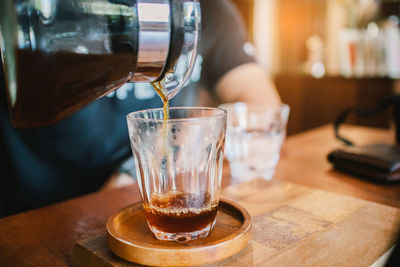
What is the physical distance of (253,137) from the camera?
3.14 ft

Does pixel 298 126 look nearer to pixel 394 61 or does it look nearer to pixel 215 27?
pixel 394 61

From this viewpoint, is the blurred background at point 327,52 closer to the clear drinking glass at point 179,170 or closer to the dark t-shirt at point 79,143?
the dark t-shirt at point 79,143

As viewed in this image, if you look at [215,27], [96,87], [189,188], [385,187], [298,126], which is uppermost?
[215,27]

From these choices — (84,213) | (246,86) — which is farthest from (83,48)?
(246,86)

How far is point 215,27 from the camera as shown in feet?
5.13

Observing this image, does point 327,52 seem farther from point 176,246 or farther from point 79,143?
point 176,246

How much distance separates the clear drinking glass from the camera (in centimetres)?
53

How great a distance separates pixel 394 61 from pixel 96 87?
3.18 m

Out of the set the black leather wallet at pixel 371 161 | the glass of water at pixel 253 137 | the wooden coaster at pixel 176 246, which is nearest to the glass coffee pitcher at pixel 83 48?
the wooden coaster at pixel 176 246

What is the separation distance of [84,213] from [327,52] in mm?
3372

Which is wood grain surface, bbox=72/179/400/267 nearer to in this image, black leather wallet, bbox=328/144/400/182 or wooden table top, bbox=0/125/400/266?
wooden table top, bbox=0/125/400/266

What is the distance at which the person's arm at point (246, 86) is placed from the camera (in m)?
1.58

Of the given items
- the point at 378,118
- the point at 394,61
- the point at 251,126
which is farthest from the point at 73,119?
the point at 394,61

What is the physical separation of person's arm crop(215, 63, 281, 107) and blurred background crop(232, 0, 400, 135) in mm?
1731
